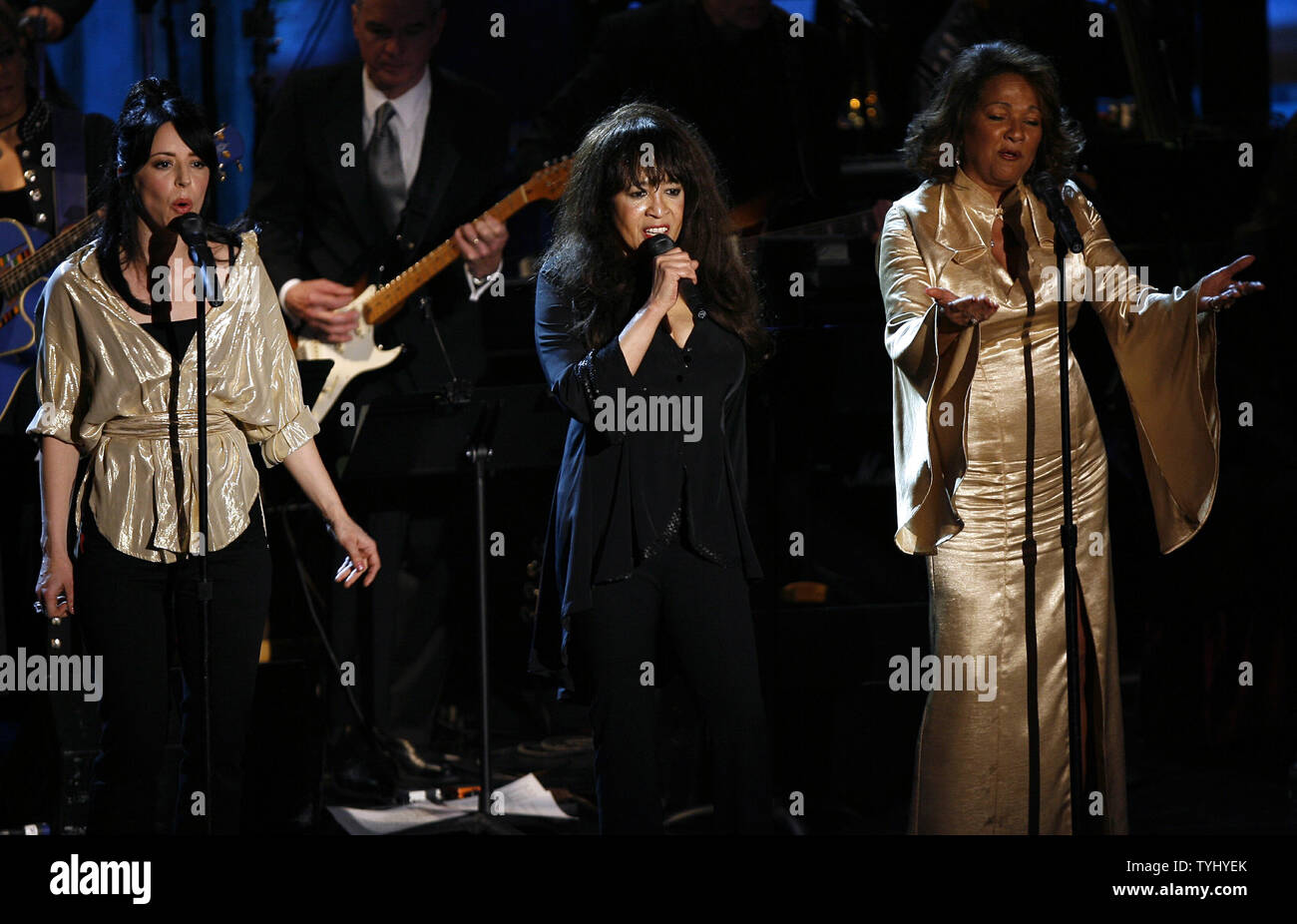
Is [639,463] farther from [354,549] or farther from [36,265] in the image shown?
[36,265]

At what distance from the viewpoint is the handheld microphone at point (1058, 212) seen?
3.33m

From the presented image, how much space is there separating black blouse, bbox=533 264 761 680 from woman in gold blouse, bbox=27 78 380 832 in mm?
699

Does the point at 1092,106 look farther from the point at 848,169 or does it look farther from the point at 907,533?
the point at 907,533

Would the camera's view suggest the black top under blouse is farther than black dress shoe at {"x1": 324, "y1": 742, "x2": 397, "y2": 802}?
No

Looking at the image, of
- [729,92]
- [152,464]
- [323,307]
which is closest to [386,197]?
[323,307]

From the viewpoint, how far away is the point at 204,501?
311 cm

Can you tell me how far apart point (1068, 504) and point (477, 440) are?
1.60m

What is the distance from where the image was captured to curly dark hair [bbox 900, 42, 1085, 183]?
3.67m

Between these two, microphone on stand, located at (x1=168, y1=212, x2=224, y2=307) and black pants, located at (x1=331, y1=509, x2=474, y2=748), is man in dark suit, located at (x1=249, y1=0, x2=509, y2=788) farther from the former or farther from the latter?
microphone on stand, located at (x1=168, y1=212, x2=224, y2=307)

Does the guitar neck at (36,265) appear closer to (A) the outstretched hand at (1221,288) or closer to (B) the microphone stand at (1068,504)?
(B) the microphone stand at (1068,504)

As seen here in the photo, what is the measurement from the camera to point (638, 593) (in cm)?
322

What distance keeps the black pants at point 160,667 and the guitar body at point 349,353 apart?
167 cm

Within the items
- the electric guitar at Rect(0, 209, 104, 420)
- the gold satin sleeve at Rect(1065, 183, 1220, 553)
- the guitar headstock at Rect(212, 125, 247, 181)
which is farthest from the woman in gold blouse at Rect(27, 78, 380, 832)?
Result: the gold satin sleeve at Rect(1065, 183, 1220, 553)
